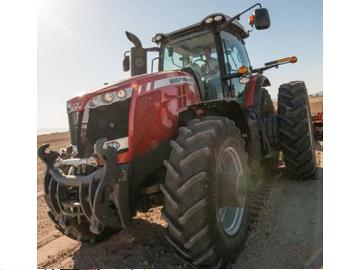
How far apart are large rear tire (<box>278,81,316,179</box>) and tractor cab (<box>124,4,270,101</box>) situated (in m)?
0.74

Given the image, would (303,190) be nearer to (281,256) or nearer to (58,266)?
(281,256)

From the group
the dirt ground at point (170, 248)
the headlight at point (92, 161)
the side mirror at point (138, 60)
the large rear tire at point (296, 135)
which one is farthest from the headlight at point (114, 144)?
the large rear tire at point (296, 135)

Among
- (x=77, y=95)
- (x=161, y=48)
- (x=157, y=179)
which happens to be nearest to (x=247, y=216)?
(x=157, y=179)

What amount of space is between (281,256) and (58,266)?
201 centimetres

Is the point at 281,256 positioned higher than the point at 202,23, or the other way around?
the point at 202,23

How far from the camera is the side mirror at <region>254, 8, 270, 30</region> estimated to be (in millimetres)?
3670

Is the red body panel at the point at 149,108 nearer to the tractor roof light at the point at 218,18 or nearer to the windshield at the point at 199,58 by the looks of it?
the windshield at the point at 199,58

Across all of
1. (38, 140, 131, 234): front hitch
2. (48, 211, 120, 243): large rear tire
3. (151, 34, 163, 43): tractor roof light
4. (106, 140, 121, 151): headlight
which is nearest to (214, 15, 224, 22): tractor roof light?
(151, 34, 163, 43): tractor roof light

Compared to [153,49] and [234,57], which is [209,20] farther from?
[153,49]

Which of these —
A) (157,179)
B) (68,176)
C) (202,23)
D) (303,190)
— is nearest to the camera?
(68,176)

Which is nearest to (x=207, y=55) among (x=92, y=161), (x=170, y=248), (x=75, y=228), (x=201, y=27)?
(x=201, y=27)

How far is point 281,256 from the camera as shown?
2768 mm

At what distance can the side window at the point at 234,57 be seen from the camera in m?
4.35

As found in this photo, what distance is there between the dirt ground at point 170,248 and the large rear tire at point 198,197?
284mm
